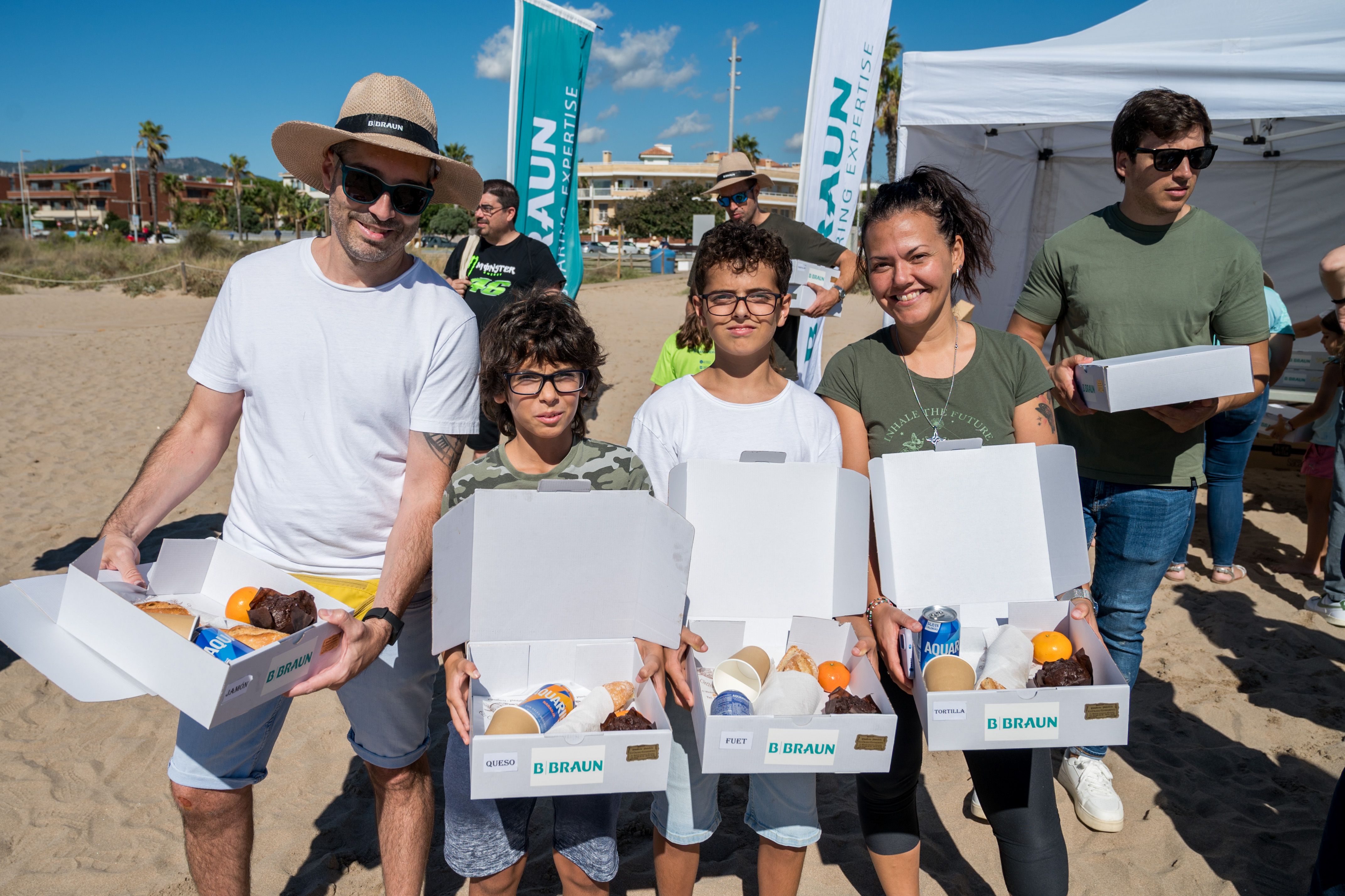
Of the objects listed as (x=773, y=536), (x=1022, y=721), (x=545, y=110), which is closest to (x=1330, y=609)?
(x=1022, y=721)

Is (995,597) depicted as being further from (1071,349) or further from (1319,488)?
(1319,488)

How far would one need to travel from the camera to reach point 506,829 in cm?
204

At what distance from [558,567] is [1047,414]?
1421mm

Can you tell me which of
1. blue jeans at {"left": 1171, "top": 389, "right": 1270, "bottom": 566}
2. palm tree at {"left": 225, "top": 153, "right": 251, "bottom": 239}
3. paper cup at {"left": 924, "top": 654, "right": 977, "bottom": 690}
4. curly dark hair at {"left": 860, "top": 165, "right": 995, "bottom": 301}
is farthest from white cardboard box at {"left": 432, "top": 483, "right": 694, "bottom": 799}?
palm tree at {"left": 225, "top": 153, "right": 251, "bottom": 239}

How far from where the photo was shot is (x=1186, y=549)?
559 centimetres

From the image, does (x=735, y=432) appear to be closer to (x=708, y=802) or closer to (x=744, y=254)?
(x=744, y=254)

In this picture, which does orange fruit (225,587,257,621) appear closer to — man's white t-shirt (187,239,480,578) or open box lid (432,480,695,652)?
man's white t-shirt (187,239,480,578)

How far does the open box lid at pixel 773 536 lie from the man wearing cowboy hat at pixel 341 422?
719 mm

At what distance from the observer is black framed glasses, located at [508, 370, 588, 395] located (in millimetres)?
2021

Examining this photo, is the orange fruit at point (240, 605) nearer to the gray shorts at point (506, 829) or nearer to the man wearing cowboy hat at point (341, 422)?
the man wearing cowboy hat at point (341, 422)

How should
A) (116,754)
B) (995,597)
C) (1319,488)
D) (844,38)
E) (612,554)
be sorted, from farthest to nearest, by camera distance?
(844,38) → (1319,488) → (116,754) → (995,597) → (612,554)

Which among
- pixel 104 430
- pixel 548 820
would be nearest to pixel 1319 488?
pixel 548 820

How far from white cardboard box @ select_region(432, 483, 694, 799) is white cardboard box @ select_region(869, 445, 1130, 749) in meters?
0.61

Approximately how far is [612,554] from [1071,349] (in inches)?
77.3
